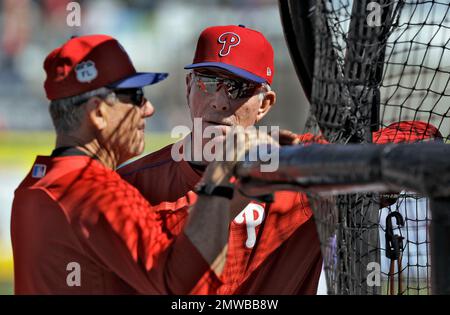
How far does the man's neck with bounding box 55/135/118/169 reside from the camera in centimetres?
232

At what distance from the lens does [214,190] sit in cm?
199

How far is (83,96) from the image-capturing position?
229cm

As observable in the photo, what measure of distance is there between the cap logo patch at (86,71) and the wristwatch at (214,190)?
0.54m

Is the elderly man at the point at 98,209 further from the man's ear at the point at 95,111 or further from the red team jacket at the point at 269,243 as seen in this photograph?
the red team jacket at the point at 269,243

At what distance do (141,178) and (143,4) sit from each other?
7362mm

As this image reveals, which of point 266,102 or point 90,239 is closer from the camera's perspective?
point 90,239

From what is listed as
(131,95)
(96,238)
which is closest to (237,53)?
(131,95)

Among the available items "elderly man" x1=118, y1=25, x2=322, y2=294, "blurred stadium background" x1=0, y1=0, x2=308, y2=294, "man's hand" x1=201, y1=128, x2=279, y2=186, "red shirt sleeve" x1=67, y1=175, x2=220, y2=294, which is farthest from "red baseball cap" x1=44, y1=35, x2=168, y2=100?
"blurred stadium background" x1=0, y1=0, x2=308, y2=294

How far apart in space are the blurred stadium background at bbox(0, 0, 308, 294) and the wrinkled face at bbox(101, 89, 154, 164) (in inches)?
249

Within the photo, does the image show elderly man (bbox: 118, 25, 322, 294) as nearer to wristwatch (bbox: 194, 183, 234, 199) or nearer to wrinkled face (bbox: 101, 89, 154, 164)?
wrinkled face (bbox: 101, 89, 154, 164)

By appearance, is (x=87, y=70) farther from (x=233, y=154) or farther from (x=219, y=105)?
(x=219, y=105)

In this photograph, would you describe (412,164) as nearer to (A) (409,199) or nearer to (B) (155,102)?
(A) (409,199)

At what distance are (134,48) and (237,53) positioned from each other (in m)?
6.99
